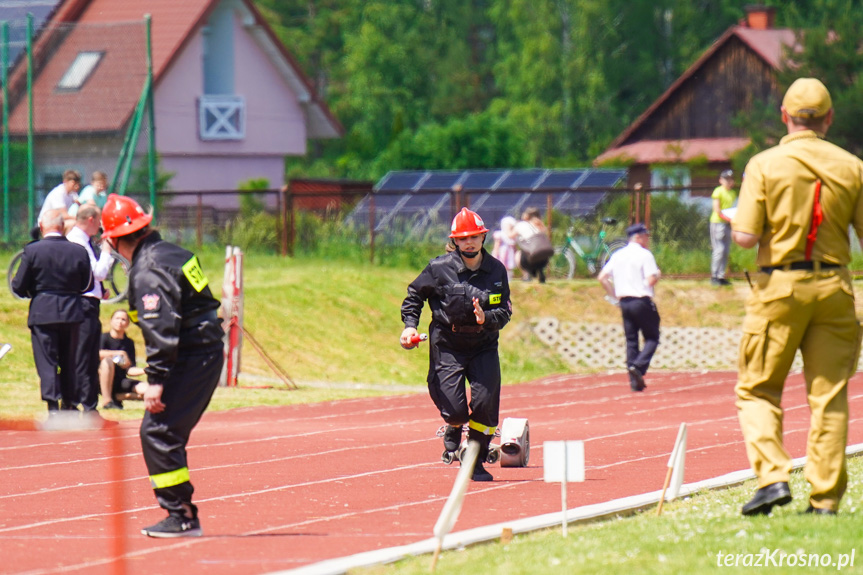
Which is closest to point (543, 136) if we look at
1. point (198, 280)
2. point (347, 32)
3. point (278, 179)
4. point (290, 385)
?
point (347, 32)

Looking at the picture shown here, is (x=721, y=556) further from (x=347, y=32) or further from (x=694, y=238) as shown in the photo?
(x=347, y=32)

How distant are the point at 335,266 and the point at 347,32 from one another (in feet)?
154

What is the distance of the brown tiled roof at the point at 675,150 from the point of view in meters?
53.3

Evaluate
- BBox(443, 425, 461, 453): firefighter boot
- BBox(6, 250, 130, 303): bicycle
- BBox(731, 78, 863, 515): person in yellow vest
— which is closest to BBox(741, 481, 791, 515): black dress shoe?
BBox(731, 78, 863, 515): person in yellow vest

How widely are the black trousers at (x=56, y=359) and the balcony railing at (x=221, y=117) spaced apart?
30.6 m

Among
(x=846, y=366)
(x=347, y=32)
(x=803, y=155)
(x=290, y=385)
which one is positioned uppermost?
(x=347, y=32)

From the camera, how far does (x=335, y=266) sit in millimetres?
28156

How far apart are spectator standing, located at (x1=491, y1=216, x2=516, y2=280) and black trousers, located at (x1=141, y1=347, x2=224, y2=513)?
19.0 metres

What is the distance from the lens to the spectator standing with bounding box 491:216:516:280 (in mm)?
26719

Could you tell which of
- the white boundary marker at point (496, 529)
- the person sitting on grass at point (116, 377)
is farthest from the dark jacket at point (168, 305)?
the person sitting on grass at point (116, 377)

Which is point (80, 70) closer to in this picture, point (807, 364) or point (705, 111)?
point (807, 364)

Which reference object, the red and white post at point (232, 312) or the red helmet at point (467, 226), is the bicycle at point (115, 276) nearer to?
the red and white post at point (232, 312)

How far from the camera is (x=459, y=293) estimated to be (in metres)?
10.4

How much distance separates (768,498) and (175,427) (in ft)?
10.0
